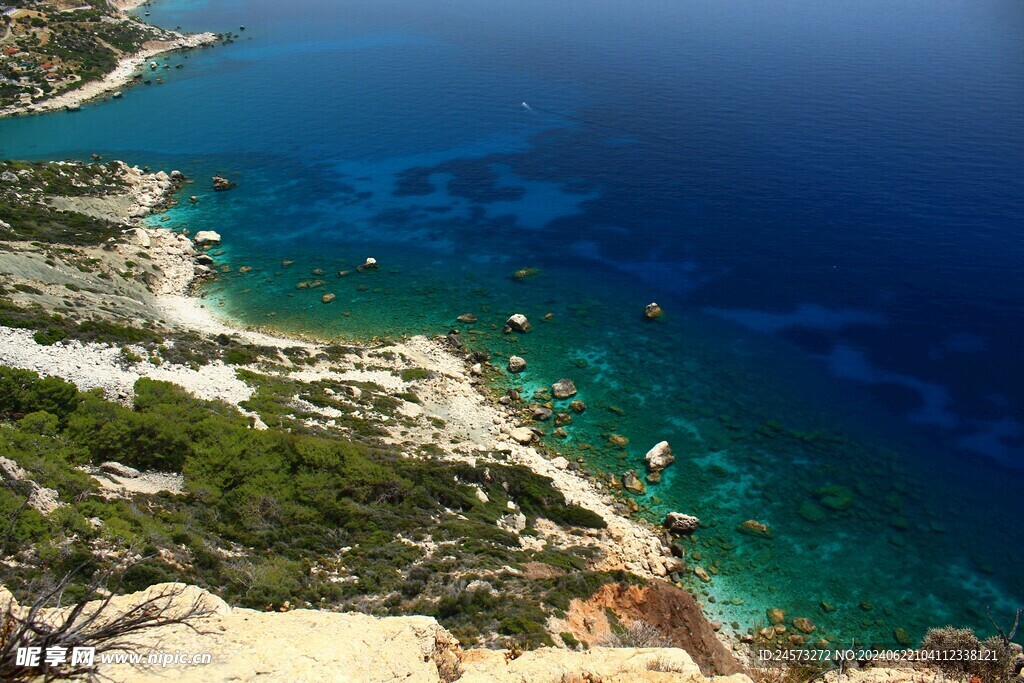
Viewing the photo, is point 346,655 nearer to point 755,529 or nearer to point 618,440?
point 755,529

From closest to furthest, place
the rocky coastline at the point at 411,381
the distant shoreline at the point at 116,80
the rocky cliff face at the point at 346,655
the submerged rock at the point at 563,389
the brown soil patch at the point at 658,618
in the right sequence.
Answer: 1. the rocky cliff face at the point at 346,655
2. the brown soil patch at the point at 658,618
3. the rocky coastline at the point at 411,381
4. the submerged rock at the point at 563,389
5. the distant shoreline at the point at 116,80

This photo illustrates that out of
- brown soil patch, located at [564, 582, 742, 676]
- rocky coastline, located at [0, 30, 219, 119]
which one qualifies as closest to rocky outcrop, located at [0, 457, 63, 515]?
brown soil patch, located at [564, 582, 742, 676]

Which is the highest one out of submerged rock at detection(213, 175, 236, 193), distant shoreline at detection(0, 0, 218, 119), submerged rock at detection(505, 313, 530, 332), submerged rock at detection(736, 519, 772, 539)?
distant shoreline at detection(0, 0, 218, 119)

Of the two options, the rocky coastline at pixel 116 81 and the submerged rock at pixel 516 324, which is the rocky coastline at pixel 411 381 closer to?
the submerged rock at pixel 516 324

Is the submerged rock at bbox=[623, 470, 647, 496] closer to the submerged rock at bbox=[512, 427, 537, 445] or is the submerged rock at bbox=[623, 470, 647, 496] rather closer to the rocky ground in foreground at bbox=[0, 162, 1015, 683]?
the rocky ground in foreground at bbox=[0, 162, 1015, 683]

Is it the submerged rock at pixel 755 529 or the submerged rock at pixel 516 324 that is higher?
the submerged rock at pixel 516 324

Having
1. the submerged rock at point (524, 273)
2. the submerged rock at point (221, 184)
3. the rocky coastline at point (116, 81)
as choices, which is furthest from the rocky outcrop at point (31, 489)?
the rocky coastline at point (116, 81)
